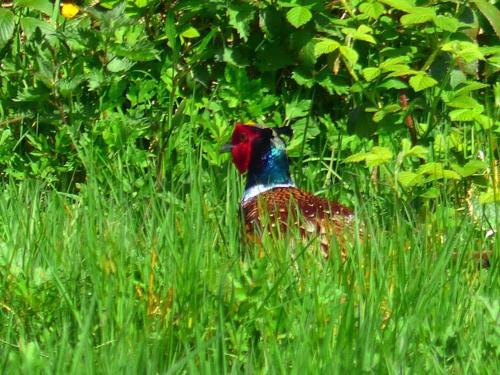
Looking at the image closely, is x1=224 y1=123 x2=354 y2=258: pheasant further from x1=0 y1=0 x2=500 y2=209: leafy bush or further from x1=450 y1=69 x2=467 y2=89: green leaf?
x1=450 y1=69 x2=467 y2=89: green leaf

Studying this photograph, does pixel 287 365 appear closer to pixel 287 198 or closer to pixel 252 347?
pixel 252 347

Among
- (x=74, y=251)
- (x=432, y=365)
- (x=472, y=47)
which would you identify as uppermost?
(x=472, y=47)

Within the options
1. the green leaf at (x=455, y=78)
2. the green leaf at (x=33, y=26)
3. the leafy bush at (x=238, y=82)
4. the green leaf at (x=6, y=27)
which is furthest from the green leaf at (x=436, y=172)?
the green leaf at (x=6, y=27)

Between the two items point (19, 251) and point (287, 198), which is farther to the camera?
point (287, 198)

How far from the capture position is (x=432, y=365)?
2891 mm

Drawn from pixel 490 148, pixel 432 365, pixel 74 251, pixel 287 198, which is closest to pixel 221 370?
pixel 432 365

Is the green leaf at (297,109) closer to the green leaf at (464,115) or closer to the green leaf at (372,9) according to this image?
the green leaf at (372,9)

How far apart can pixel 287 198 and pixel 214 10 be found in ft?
3.51

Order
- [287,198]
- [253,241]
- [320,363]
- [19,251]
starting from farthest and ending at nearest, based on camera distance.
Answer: [287,198], [253,241], [19,251], [320,363]

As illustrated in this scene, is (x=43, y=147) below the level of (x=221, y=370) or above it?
above

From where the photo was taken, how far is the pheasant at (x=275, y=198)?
13.1ft

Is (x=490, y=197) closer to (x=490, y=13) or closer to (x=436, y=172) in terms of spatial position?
(x=436, y=172)

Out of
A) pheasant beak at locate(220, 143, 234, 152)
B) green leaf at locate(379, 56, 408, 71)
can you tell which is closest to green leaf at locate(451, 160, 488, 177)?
green leaf at locate(379, 56, 408, 71)

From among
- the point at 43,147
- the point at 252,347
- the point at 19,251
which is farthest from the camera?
the point at 43,147
